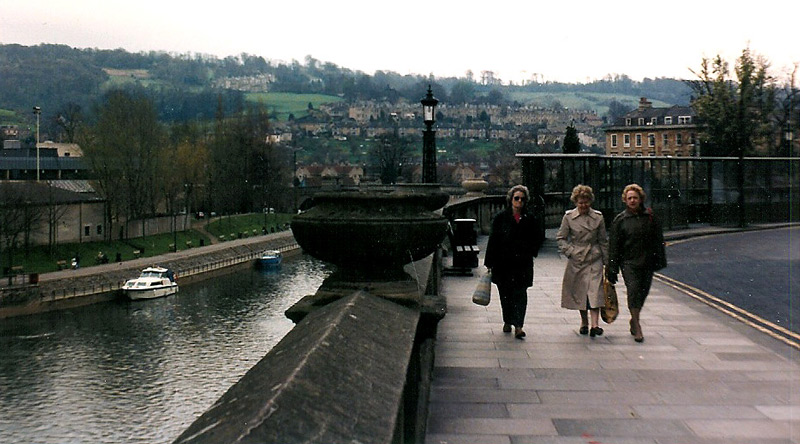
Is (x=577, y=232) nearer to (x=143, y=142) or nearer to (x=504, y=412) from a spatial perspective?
(x=504, y=412)

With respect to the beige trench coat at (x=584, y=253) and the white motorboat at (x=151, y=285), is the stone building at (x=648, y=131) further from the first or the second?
the beige trench coat at (x=584, y=253)

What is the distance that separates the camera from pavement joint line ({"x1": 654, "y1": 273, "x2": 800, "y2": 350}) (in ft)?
31.1

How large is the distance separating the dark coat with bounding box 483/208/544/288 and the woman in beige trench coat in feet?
1.35

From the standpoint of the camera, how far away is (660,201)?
92.0 ft

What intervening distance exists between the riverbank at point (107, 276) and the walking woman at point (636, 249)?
48747mm

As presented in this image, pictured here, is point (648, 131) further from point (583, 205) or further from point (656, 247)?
point (583, 205)

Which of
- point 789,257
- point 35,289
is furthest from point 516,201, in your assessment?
point 35,289

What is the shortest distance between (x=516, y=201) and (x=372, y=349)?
520 cm

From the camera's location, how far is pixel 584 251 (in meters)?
9.10

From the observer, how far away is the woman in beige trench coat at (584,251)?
9.11 meters

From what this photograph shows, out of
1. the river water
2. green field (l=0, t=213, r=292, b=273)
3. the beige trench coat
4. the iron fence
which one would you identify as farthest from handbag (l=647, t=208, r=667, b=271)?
green field (l=0, t=213, r=292, b=273)

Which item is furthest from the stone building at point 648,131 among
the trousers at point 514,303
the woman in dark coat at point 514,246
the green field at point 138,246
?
the woman in dark coat at point 514,246

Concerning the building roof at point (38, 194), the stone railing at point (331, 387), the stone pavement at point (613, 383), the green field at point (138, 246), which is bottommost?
the green field at point (138, 246)

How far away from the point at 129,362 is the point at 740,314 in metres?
36.0
